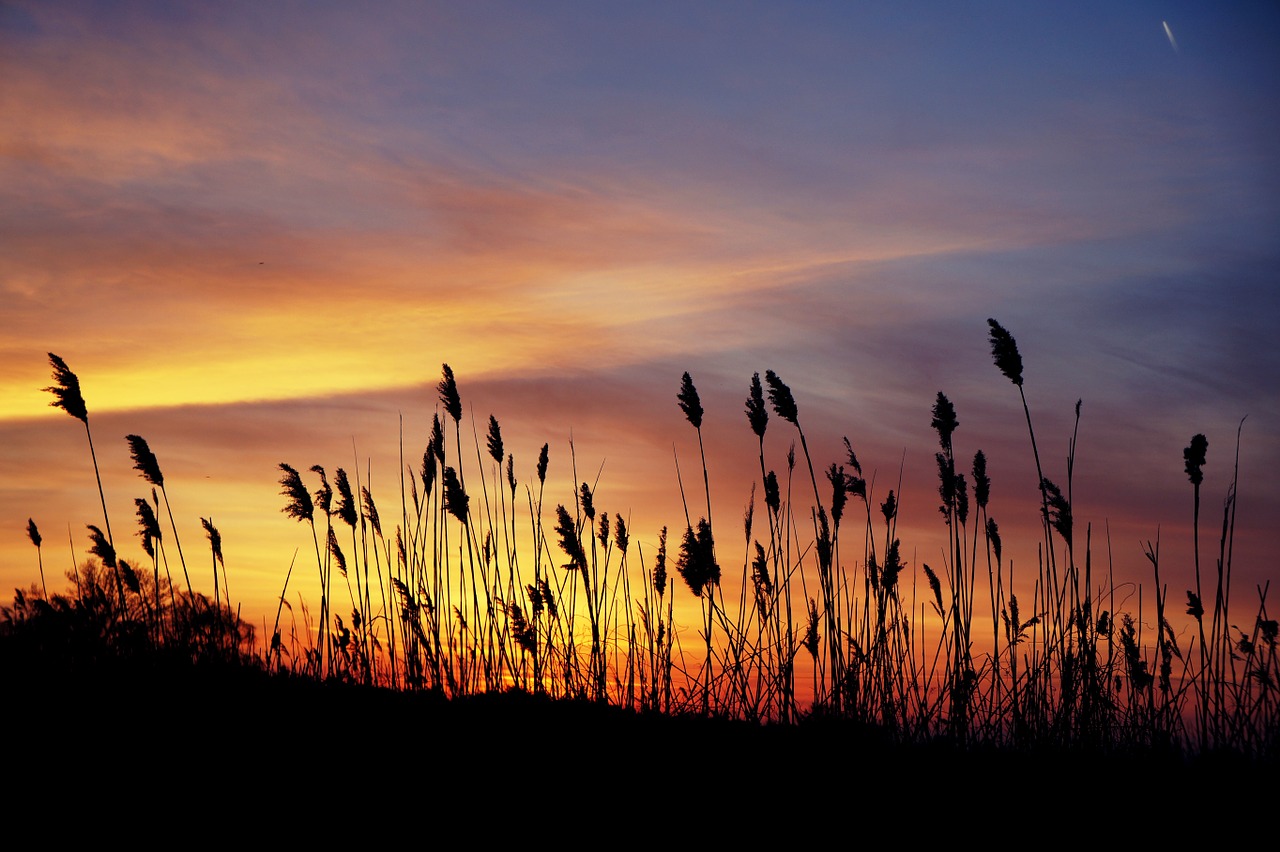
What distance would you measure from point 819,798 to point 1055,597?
2805 mm

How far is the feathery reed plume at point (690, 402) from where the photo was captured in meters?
6.09

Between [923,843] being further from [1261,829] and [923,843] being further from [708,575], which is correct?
[708,575]

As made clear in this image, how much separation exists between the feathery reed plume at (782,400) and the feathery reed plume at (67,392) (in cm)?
440

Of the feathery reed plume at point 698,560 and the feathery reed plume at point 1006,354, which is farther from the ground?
the feathery reed plume at point 1006,354

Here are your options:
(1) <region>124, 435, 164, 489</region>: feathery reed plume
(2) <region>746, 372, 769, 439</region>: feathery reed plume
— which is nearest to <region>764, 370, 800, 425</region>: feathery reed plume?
(2) <region>746, 372, 769, 439</region>: feathery reed plume

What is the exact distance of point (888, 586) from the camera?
651cm

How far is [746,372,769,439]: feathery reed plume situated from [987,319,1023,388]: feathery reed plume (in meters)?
1.29

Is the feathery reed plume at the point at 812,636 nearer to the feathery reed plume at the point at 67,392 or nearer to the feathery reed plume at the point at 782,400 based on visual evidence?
the feathery reed plume at the point at 782,400

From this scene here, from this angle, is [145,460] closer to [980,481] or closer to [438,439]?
[438,439]

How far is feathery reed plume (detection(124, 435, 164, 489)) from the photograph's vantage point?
7105 millimetres

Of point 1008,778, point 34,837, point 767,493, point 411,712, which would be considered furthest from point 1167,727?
point 34,837

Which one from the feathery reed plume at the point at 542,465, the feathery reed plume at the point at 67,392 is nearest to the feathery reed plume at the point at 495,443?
the feathery reed plume at the point at 542,465

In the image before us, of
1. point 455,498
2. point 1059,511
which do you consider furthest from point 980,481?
point 455,498

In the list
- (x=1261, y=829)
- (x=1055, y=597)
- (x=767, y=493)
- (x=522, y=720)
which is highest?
(x=767, y=493)
